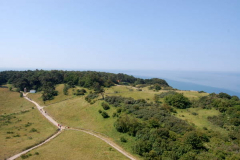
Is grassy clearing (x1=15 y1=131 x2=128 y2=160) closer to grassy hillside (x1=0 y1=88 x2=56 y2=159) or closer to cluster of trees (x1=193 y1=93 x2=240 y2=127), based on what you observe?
grassy hillside (x1=0 y1=88 x2=56 y2=159)

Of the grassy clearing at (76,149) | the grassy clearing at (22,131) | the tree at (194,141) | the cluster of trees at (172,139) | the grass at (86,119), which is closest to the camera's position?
the cluster of trees at (172,139)

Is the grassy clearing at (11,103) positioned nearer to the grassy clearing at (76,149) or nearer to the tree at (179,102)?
the grassy clearing at (76,149)

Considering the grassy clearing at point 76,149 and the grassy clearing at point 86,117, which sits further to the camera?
the grassy clearing at point 86,117

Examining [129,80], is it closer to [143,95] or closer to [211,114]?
[143,95]

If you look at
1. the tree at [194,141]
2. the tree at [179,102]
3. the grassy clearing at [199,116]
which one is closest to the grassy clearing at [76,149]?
the tree at [194,141]

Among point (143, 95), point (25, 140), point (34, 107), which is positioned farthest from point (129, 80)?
point (25, 140)

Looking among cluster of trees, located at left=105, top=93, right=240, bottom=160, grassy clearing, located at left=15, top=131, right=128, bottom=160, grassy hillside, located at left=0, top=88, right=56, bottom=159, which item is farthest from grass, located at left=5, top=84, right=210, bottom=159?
grassy hillside, located at left=0, top=88, right=56, bottom=159
